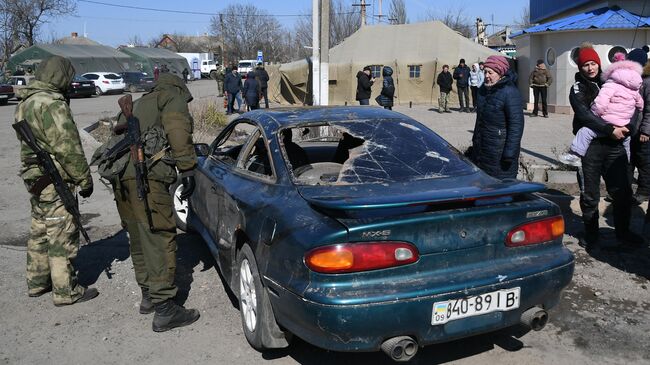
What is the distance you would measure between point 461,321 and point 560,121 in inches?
551

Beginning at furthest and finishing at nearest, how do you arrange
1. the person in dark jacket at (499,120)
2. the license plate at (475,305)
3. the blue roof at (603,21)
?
the blue roof at (603,21) < the person in dark jacket at (499,120) < the license plate at (475,305)

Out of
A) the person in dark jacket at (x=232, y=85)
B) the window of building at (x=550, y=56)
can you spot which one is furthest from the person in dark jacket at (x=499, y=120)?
the person in dark jacket at (x=232, y=85)

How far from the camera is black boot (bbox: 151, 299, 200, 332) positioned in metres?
3.96

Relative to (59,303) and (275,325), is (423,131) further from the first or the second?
(59,303)

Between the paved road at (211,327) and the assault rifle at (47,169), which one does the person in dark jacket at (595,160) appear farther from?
the assault rifle at (47,169)

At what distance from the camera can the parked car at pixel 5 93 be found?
27797 mm

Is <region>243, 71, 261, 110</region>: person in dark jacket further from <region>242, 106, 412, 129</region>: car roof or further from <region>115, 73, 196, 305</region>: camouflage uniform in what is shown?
<region>115, 73, 196, 305</region>: camouflage uniform

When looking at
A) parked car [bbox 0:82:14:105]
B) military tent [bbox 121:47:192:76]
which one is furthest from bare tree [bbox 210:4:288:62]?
parked car [bbox 0:82:14:105]

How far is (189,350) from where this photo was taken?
12.0 feet

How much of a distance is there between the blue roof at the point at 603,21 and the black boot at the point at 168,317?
48.6 ft

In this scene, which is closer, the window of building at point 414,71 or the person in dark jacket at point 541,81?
the person in dark jacket at point 541,81

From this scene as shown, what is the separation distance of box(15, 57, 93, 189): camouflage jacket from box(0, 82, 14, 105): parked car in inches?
1067

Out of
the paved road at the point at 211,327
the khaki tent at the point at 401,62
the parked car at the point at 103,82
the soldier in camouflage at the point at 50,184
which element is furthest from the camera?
the parked car at the point at 103,82

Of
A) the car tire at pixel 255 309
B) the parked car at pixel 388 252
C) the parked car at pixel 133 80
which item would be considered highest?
the parked car at pixel 133 80
